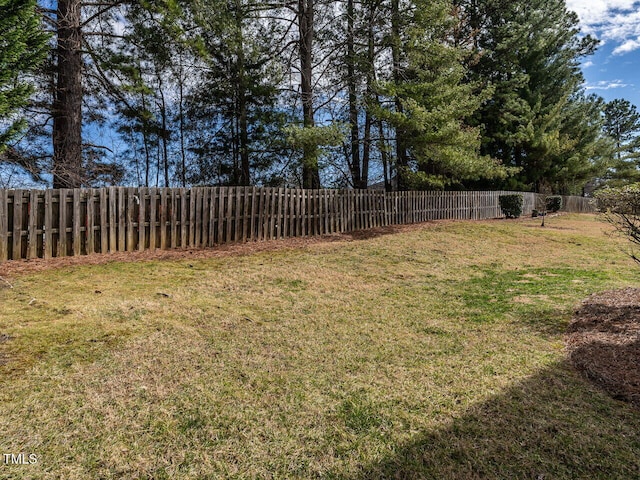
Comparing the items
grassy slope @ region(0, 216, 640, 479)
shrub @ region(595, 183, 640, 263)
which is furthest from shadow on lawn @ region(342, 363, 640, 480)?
shrub @ region(595, 183, 640, 263)

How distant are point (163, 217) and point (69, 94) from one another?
155 inches

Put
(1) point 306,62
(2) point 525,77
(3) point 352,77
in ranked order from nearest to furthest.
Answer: (1) point 306,62
(3) point 352,77
(2) point 525,77

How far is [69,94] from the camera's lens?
8.04m

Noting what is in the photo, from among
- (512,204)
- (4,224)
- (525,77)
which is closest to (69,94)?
(4,224)

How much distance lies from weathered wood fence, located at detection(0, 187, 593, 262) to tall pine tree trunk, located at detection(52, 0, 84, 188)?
223 centimetres

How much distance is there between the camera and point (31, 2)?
4250 millimetres

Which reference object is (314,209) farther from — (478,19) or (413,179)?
(478,19)

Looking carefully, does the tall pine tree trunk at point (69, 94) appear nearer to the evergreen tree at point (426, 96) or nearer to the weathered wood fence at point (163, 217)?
the weathered wood fence at point (163, 217)

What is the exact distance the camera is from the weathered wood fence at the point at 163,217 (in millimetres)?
5824

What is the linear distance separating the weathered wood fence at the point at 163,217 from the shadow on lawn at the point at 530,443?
6606 millimetres

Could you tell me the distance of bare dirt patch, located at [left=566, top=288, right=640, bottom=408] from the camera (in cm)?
267

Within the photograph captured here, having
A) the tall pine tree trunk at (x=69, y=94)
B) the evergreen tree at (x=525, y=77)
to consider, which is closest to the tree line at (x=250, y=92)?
the tall pine tree trunk at (x=69, y=94)

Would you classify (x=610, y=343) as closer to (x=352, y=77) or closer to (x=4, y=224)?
(x=4, y=224)

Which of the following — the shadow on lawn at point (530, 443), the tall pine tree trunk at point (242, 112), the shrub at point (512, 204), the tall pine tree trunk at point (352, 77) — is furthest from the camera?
the shrub at point (512, 204)
